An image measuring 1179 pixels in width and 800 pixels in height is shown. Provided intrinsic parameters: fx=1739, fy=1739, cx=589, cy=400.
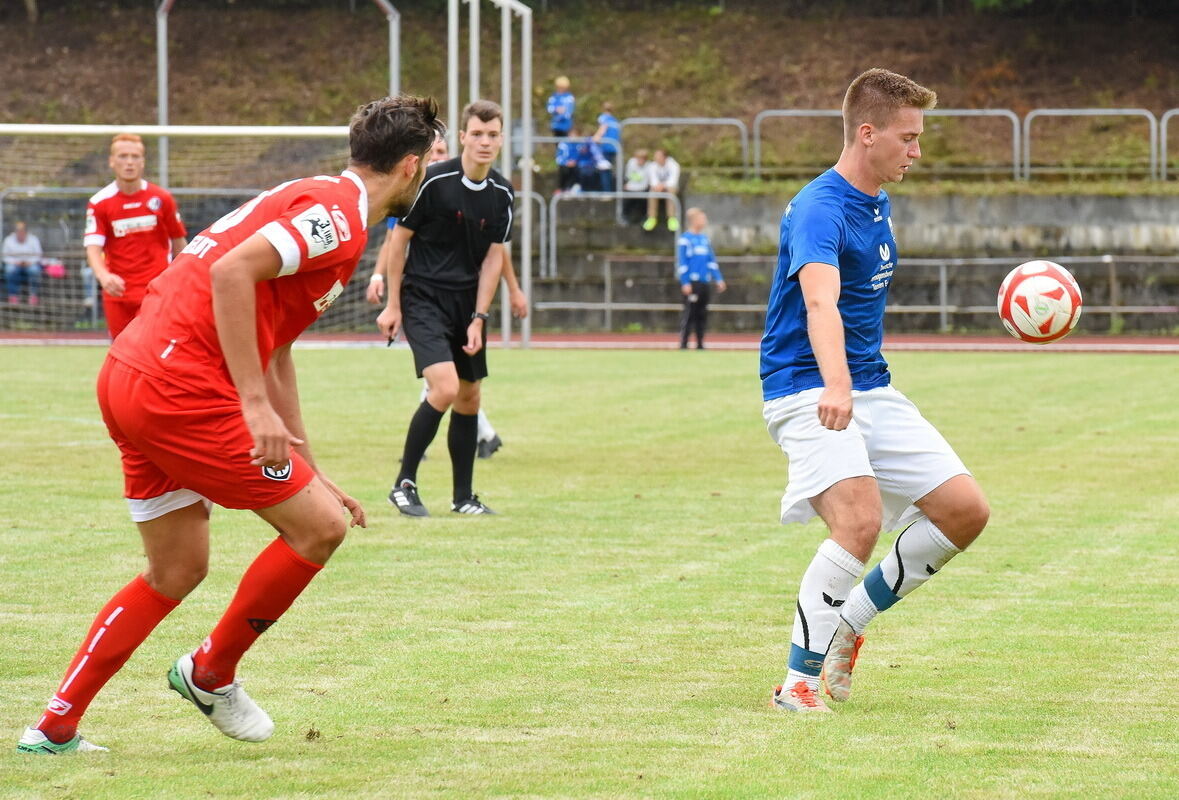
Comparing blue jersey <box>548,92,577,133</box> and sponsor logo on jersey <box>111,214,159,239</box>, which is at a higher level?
blue jersey <box>548,92,577,133</box>

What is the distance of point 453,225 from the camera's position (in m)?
9.80

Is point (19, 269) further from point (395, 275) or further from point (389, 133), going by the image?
point (389, 133)

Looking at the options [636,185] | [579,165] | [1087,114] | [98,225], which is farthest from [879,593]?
[1087,114]

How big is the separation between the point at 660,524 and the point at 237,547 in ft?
7.28

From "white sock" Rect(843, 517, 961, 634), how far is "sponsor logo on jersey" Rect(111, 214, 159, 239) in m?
9.61

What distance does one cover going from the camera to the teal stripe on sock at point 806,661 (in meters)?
5.13

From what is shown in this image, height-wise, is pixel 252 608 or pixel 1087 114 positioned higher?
pixel 1087 114

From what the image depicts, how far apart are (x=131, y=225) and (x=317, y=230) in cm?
1006

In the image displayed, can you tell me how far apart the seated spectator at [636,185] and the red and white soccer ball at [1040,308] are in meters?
26.0

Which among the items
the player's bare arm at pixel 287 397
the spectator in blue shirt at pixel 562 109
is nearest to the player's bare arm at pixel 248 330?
the player's bare arm at pixel 287 397

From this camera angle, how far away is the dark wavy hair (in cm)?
457

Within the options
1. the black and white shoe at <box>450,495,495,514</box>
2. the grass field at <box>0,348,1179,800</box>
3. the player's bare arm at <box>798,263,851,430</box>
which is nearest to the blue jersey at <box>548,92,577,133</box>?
the grass field at <box>0,348,1179,800</box>

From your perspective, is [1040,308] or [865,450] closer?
[865,450]

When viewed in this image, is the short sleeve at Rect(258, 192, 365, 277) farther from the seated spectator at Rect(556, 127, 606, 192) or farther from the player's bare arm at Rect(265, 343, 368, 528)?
the seated spectator at Rect(556, 127, 606, 192)
